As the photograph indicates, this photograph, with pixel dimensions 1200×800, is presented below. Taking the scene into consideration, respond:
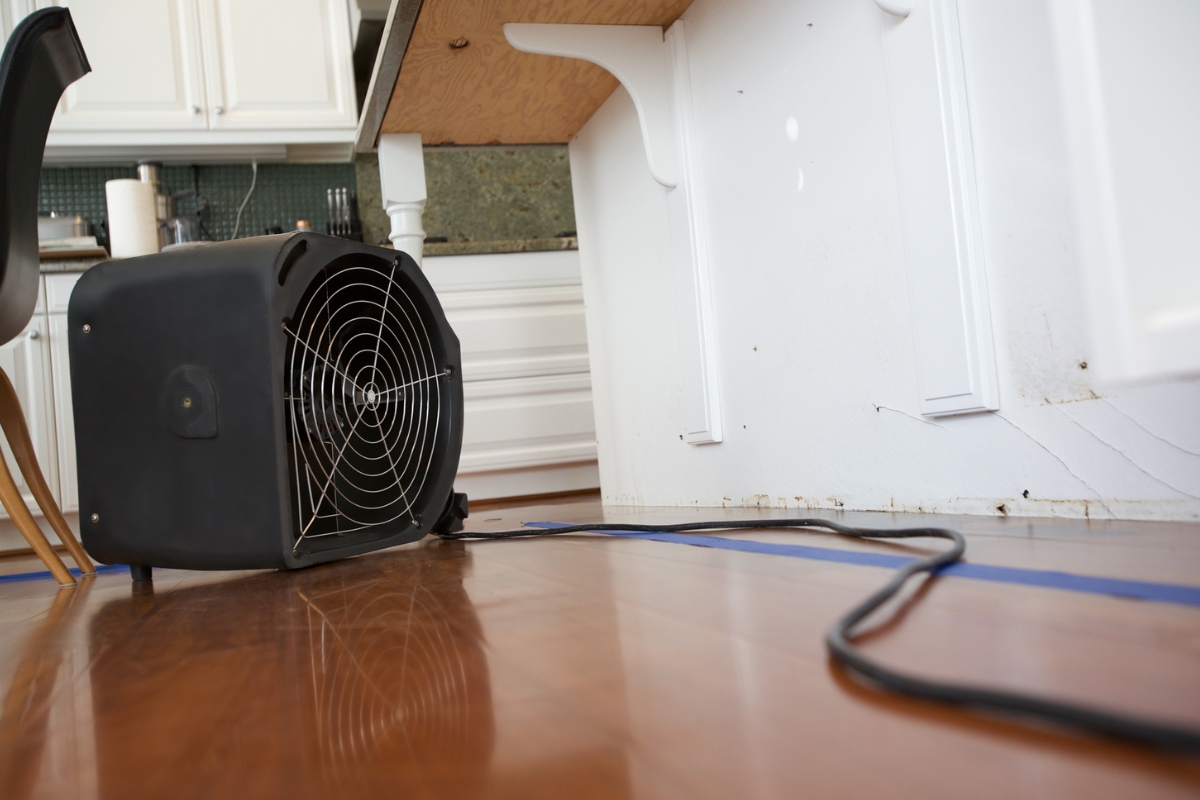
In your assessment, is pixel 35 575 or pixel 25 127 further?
pixel 35 575

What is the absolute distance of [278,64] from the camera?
3176 mm

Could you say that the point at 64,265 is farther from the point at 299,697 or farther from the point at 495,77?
the point at 299,697

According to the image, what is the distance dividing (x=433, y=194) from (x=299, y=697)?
124 inches

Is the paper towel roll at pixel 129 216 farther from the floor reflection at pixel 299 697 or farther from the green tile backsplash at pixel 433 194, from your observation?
the floor reflection at pixel 299 697

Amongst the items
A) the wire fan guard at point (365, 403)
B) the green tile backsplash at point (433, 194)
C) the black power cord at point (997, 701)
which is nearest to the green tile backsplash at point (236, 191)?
the green tile backsplash at point (433, 194)

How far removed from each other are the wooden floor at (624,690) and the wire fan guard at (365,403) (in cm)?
38

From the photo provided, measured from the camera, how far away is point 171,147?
3.18m

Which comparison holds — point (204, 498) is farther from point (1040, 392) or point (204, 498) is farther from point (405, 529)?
point (1040, 392)

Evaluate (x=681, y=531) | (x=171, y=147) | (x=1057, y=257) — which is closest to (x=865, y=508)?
(x=681, y=531)

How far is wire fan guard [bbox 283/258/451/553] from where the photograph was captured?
110 centimetres

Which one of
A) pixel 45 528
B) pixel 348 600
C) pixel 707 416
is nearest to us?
pixel 348 600

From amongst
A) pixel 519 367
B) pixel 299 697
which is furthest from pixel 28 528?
pixel 519 367

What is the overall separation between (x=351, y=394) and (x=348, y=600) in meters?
0.45

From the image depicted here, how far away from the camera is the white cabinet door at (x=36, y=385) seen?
2.68m
